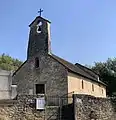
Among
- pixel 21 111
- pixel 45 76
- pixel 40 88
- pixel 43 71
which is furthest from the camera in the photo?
pixel 40 88

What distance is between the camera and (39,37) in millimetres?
39562

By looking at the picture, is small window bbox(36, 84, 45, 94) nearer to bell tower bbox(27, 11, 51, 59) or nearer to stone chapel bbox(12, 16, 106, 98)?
stone chapel bbox(12, 16, 106, 98)

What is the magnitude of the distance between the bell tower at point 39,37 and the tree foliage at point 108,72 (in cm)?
2337

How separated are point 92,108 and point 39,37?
16.5 m

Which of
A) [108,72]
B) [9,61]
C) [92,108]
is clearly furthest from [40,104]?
[9,61]

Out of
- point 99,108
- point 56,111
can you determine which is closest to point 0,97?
point 56,111

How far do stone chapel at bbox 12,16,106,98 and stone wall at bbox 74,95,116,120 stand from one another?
34.0 ft

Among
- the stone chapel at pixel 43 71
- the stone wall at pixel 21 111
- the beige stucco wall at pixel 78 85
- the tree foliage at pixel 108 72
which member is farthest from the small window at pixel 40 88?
the tree foliage at pixel 108 72

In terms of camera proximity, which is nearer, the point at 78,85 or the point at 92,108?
the point at 92,108

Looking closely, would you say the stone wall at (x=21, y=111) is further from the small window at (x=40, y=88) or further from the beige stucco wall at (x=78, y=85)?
the small window at (x=40, y=88)

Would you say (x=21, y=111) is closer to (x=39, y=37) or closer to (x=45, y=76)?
(x=45, y=76)

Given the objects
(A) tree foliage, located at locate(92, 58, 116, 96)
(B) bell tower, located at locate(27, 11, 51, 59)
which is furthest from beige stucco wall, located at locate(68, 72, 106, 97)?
(A) tree foliage, located at locate(92, 58, 116, 96)

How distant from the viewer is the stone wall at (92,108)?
80.1ft

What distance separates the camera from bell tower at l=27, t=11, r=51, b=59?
39.2 meters
